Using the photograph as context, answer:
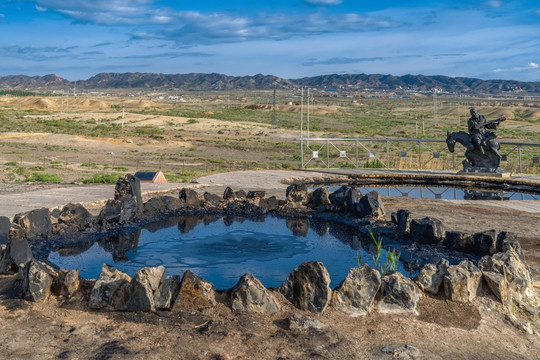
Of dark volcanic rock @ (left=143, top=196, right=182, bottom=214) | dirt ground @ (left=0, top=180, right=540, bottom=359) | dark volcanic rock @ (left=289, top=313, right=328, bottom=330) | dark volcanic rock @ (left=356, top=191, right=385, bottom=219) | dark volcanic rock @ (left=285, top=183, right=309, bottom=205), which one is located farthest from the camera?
dark volcanic rock @ (left=285, top=183, right=309, bottom=205)

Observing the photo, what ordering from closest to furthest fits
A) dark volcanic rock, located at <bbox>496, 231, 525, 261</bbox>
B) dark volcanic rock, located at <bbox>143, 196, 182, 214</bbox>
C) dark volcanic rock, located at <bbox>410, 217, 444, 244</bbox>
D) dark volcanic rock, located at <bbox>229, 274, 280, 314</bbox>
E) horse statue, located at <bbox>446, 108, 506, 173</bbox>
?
dark volcanic rock, located at <bbox>229, 274, 280, 314</bbox> < dark volcanic rock, located at <bbox>496, 231, 525, 261</bbox> < dark volcanic rock, located at <bbox>410, 217, 444, 244</bbox> < dark volcanic rock, located at <bbox>143, 196, 182, 214</bbox> < horse statue, located at <bbox>446, 108, 506, 173</bbox>

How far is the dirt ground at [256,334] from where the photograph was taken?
237 inches

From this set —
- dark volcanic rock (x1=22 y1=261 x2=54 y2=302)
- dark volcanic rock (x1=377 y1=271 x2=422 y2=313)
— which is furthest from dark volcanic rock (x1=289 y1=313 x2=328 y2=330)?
dark volcanic rock (x1=22 y1=261 x2=54 y2=302)

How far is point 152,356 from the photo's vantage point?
5.88 m

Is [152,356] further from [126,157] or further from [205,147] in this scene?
[205,147]

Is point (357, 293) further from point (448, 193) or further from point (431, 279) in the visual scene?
point (448, 193)

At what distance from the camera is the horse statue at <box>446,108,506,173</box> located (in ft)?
67.6

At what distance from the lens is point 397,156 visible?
2916 centimetres

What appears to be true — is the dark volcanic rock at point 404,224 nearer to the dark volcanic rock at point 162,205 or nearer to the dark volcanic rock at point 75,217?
the dark volcanic rock at point 162,205

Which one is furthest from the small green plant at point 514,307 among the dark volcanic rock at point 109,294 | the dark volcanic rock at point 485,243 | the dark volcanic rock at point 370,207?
the dark volcanic rock at point 370,207

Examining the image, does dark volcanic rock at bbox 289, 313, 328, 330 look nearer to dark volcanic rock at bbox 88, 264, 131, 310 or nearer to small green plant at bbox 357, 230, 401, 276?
small green plant at bbox 357, 230, 401, 276

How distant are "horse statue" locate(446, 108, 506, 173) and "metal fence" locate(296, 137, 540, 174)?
1356mm

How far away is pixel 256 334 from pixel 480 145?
53.1 feet

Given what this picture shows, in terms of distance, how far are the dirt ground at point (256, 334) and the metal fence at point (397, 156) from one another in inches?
633
